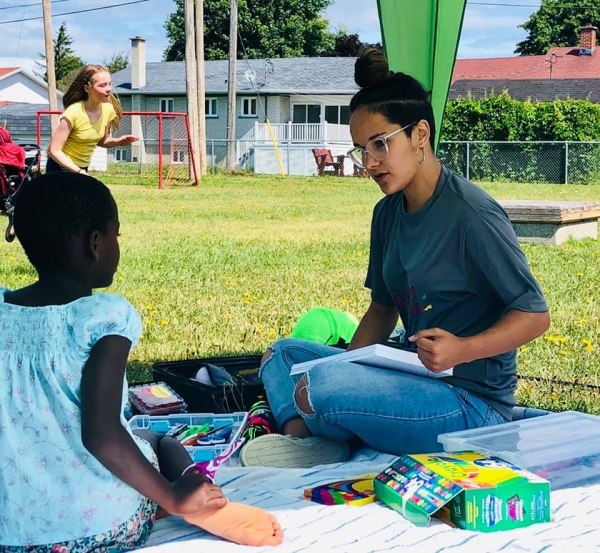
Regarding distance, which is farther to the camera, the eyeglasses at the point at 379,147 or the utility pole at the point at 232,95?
the utility pole at the point at 232,95

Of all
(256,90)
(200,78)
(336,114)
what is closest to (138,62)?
(256,90)

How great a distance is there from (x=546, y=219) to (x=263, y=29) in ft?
152

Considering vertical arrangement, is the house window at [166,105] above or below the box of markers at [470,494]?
above

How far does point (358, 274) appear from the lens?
8.08 meters

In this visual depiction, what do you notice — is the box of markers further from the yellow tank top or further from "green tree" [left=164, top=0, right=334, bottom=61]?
"green tree" [left=164, top=0, right=334, bottom=61]

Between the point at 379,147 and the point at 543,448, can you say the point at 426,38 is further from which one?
the point at 543,448

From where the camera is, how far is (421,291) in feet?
10.0

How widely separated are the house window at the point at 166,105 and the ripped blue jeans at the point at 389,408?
1554 inches

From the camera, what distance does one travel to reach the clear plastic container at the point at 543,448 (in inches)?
111

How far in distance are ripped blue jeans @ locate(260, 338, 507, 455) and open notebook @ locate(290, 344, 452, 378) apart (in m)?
0.02

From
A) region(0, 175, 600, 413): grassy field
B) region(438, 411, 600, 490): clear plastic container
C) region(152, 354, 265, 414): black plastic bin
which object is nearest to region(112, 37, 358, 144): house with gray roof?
region(0, 175, 600, 413): grassy field

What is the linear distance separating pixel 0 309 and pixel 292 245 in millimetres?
8067

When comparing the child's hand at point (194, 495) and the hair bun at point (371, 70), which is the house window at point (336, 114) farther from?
the child's hand at point (194, 495)

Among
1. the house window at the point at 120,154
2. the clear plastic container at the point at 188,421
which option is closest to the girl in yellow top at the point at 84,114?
the clear plastic container at the point at 188,421
